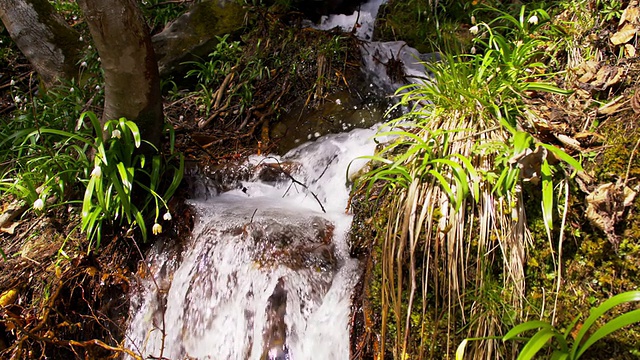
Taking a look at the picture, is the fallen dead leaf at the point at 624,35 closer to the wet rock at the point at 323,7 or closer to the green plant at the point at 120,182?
the green plant at the point at 120,182

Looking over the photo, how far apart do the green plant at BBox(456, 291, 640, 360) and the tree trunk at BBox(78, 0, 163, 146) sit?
7.91ft

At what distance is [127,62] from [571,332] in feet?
9.10

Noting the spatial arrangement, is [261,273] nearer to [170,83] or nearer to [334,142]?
[334,142]

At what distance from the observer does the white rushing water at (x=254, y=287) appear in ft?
7.77

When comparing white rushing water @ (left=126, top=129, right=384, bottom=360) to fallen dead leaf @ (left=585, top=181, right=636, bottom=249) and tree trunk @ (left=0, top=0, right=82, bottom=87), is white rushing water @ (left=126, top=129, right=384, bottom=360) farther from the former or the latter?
tree trunk @ (left=0, top=0, right=82, bottom=87)

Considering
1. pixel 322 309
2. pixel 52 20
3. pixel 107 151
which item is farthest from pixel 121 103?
pixel 52 20

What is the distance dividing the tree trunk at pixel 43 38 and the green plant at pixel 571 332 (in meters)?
4.70

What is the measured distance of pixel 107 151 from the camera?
2.78 metres

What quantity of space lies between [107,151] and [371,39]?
3059 millimetres

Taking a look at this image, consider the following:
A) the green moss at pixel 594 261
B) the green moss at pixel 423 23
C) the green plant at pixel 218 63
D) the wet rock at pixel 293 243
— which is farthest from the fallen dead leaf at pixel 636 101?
the green plant at pixel 218 63

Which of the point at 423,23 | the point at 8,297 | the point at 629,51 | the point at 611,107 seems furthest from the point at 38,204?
the point at 423,23

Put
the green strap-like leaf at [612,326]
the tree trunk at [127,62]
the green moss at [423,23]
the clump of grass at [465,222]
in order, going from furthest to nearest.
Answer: the green moss at [423,23], the tree trunk at [127,62], the clump of grass at [465,222], the green strap-like leaf at [612,326]

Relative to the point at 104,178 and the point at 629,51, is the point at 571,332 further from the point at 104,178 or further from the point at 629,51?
the point at 104,178

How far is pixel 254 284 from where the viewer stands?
2523 mm
